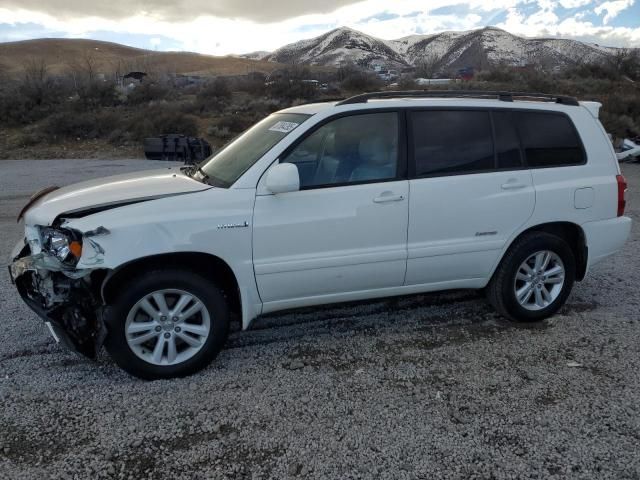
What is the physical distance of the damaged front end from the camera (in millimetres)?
3354

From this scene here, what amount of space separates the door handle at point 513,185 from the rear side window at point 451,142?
0.60 ft

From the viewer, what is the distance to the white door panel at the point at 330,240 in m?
3.70

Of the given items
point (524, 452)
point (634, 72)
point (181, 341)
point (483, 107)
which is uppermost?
point (634, 72)

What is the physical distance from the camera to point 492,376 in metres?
3.70

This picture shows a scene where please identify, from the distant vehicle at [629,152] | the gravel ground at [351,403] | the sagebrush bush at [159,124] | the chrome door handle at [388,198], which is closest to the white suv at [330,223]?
the chrome door handle at [388,198]

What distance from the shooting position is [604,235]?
4.66 meters

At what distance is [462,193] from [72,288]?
282 cm

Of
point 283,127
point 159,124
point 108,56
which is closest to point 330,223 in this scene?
point 283,127

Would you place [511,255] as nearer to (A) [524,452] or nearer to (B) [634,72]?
(A) [524,452]

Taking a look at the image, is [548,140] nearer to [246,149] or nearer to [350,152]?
[350,152]

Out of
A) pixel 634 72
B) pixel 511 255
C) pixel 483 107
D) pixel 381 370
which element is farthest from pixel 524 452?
pixel 634 72

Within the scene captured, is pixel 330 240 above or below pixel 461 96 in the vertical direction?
below

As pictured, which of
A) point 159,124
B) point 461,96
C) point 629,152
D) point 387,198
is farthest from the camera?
point 159,124

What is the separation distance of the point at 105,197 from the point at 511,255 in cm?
314
